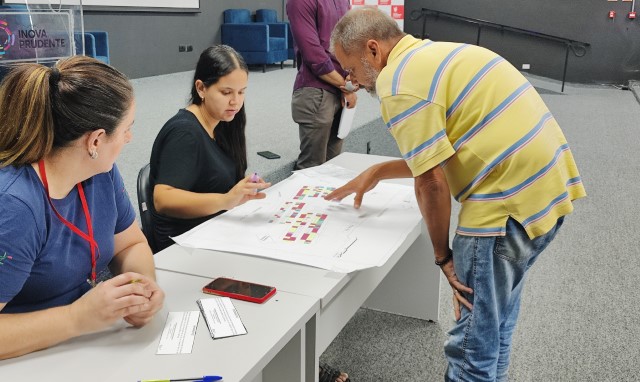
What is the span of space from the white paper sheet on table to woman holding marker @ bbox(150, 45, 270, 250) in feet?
0.30

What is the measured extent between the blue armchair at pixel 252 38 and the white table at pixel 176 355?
293 inches

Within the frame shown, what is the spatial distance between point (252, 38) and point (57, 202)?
24.9 ft

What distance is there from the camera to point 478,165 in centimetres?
127

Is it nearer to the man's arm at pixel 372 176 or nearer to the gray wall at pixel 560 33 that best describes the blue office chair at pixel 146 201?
Answer: the man's arm at pixel 372 176

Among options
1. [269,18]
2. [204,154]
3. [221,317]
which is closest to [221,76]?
[204,154]

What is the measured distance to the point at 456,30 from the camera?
33.6 feet

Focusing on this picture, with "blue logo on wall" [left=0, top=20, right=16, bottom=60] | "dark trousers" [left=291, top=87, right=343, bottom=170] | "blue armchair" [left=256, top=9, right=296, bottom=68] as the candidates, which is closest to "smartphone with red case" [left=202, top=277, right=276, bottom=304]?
"dark trousers" [left=291, top=87, right=343, bottom=170]

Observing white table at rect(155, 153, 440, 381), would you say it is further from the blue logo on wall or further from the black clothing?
the blue logo on wall

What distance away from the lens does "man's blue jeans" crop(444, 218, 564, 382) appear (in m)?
1.30

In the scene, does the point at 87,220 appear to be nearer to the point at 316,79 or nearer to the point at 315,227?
the point at 315,227

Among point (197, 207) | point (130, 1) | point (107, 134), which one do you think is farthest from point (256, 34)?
point (107, 134)

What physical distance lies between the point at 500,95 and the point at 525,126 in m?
0.09

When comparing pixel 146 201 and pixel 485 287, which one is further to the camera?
pixel 146 201

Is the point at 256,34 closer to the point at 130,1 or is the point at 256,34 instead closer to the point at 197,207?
the point at 130,1
